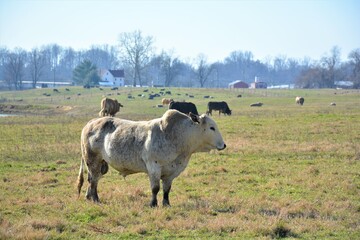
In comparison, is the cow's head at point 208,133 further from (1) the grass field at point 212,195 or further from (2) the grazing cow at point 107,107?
(2) the grazing cow at point 107,107

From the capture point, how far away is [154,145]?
36.8ft

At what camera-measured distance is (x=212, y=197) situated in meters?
12.2

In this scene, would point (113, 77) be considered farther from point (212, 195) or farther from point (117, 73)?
point (212, 195)

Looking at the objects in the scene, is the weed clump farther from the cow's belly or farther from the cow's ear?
the cow's belly

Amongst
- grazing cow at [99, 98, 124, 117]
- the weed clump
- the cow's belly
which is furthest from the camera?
grazing cow at [99, 98, 124, 117]

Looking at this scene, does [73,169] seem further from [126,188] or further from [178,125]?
[178,125]

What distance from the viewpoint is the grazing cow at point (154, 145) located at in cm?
1121

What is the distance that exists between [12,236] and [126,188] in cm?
517

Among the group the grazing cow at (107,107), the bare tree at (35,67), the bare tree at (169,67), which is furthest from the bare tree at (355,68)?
the grazing cow at (107,107)

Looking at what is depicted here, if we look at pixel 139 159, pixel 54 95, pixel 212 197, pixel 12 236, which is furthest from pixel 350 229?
pixel 54 95

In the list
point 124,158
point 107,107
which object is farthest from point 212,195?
point 107,107

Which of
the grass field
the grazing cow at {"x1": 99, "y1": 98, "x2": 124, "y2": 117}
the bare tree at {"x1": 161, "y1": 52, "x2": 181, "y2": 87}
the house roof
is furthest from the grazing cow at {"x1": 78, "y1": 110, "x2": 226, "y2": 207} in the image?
the house roof

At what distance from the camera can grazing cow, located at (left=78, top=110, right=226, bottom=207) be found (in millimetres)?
11211

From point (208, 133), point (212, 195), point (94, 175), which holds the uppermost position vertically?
point (208, 133)
